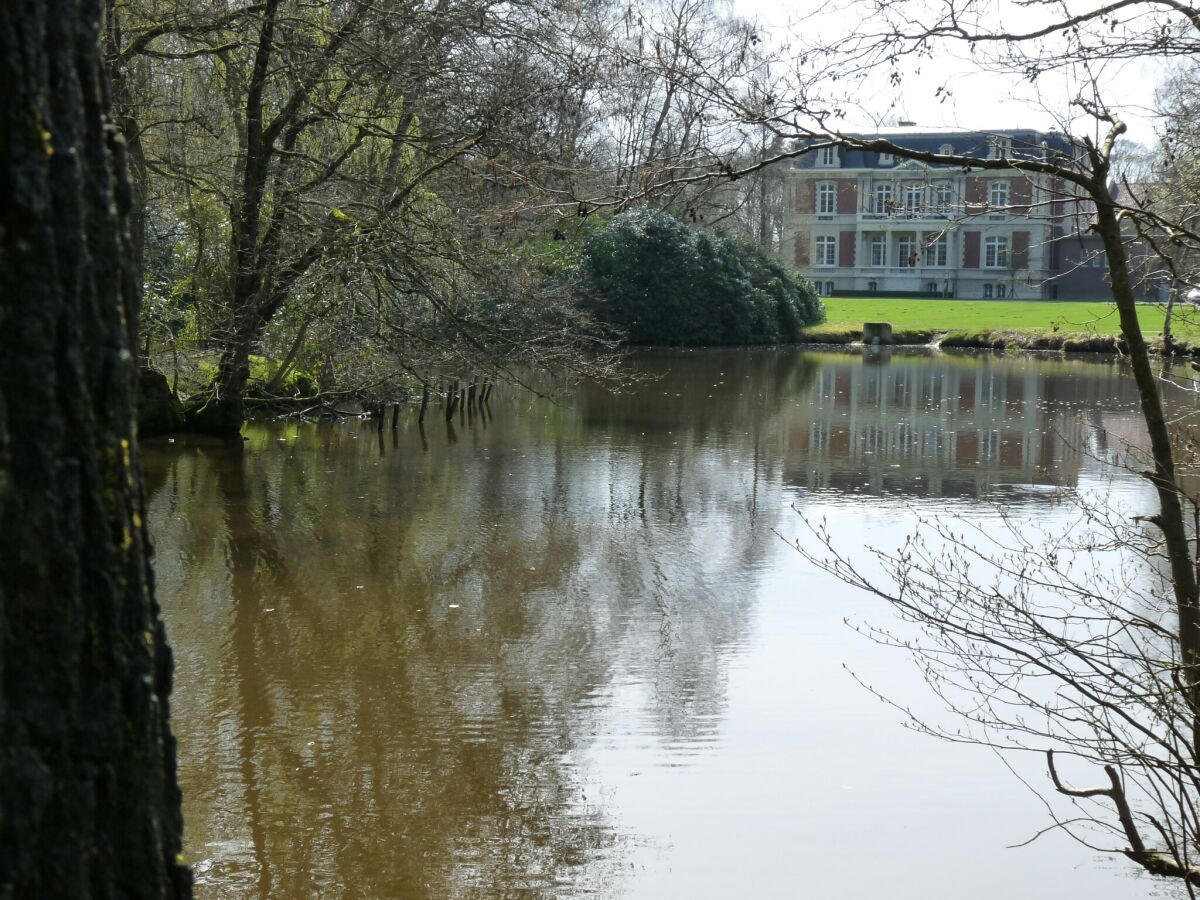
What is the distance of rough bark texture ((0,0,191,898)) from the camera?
59.6 inches

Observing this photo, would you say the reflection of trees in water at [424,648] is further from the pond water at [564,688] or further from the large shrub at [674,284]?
the large shrub at [674,284]

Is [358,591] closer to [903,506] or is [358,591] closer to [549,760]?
[549,760]

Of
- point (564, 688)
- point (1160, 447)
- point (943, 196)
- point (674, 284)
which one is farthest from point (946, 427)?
point (674, 284)

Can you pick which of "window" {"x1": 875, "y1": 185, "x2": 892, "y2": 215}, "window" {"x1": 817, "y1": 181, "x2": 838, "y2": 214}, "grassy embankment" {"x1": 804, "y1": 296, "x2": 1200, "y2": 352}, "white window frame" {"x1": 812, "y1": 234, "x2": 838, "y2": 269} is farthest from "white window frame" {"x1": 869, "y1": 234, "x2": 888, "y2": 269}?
"window" {"x1": 875, "y1": 185, "x2": 892, "y2": 215}

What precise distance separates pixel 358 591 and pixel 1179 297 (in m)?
5.65

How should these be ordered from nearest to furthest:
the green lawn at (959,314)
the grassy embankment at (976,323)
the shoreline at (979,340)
A: the shoreline at (979,340), the grassy embankment at (976,323), the green lawn at (959,314)

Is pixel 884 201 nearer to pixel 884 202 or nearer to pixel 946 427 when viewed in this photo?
pixel 884 202

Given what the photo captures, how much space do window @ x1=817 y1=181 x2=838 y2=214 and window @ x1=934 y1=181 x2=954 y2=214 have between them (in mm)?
62677

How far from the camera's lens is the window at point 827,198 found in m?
67.0

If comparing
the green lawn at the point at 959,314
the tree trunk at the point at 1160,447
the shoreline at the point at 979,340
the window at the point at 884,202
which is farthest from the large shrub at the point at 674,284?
the tree trunk at the point at 1160,447

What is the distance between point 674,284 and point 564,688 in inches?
1201

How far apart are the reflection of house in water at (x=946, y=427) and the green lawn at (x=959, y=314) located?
956cm

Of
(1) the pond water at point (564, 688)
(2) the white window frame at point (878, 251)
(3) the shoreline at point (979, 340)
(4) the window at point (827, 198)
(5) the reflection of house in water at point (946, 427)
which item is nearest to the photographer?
(1) the pond water at point (564, 688)

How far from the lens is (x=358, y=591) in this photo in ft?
31.5
